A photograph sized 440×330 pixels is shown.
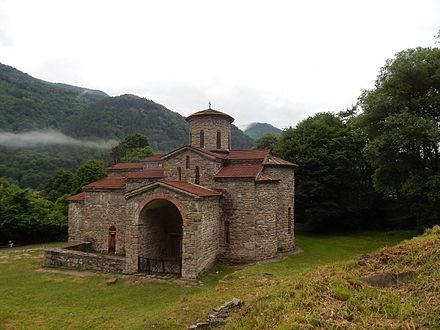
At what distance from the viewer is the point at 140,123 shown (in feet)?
314

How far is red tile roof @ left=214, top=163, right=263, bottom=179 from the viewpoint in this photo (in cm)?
1773

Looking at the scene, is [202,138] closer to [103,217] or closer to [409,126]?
[103,217]

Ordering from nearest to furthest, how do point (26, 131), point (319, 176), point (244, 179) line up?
point (244, 179) < point (319, 176) < point (26, 131)

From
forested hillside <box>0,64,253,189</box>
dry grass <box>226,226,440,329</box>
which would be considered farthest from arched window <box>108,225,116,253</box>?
forested hillside <box>0,64,253,189</box>

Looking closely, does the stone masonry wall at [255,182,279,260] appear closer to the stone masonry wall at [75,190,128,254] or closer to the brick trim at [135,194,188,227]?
the brick trim at [135,194,188,227]

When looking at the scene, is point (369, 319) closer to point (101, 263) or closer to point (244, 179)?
point (244, 179)

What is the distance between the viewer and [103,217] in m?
21.5

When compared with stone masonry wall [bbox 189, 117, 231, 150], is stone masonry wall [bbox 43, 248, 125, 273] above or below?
below

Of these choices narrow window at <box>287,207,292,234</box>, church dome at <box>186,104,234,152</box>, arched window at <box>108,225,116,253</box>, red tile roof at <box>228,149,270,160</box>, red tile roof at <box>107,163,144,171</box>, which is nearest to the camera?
red tile roof at <box>228,149,270,160</box>

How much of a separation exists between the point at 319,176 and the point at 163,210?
15538 mm

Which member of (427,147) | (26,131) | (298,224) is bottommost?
(298,224)

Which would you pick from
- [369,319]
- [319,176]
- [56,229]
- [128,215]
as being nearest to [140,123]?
[56,229]

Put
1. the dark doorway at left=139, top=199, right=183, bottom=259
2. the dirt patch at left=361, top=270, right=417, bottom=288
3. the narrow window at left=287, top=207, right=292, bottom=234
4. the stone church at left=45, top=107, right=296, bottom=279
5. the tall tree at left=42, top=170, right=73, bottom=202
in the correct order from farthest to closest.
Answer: the tall tree at left=42, top=170, right=73, bottom=202 → the narrow window at left=287, top=207, right=292, bottom=234 → the dark doorway at left=139, top=199, right=183, bottom=259 → the stone church at left=45, top=107, right=296, bottom=279 → the dirt patch at left=361, top=270, right=417, bottom=288

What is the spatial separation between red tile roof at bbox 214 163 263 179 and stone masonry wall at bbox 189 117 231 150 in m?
2.76
